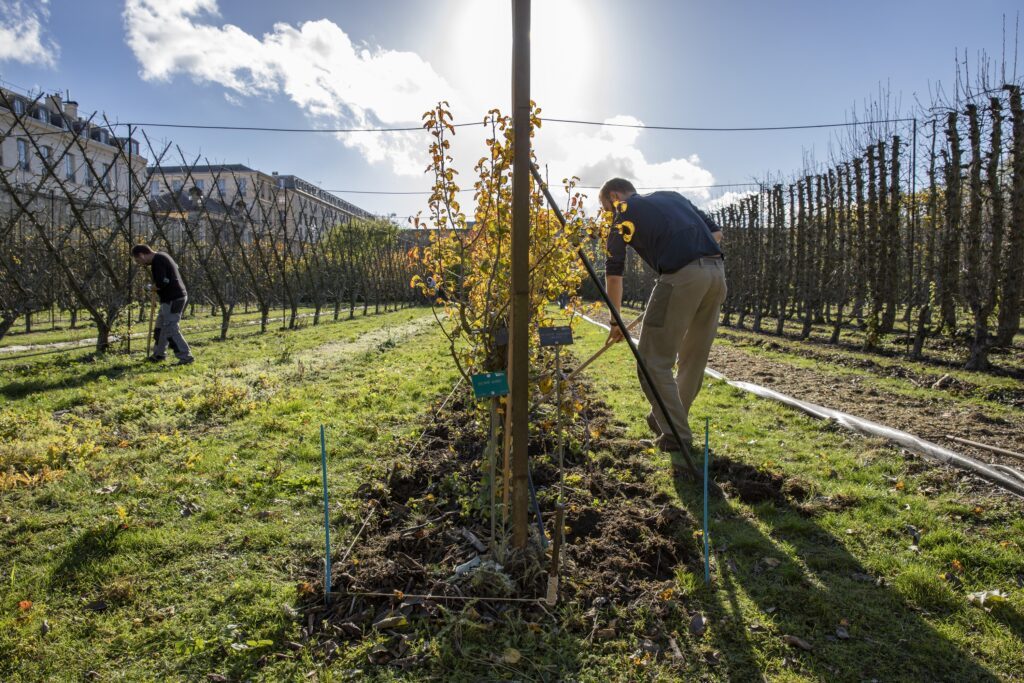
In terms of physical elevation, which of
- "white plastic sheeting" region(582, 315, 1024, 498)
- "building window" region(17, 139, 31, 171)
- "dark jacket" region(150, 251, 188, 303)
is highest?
"building window" region(17, 139, 31, 171)

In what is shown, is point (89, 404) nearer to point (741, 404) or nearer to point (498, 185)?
point (498, 185)

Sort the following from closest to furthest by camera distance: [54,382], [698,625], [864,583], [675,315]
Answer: [698,625]
[864,583]
[675,315]
[54,382]

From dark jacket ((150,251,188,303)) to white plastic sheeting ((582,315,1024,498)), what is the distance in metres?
8.91

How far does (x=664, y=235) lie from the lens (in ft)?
13.7

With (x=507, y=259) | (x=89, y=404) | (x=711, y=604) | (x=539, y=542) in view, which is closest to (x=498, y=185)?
(x=507, y=259)

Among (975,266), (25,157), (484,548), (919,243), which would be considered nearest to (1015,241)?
(975,266)

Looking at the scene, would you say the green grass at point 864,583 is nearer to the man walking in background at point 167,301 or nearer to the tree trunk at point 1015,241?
the tree trunk at point 1015,241

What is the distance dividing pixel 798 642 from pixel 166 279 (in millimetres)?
9855

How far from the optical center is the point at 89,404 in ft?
20.9

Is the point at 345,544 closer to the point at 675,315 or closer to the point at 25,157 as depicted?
the point at 675,315

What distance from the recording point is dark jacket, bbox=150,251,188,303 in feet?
29.9

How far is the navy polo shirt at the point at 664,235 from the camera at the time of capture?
4125mm

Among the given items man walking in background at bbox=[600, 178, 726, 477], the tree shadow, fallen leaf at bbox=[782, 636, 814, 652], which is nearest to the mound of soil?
fallen leaf at bbox=[782, 636, 814, 652]

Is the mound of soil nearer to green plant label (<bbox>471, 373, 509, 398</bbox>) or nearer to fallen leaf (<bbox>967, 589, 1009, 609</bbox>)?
green plant label (<bbox>471, 373, 509, 398</bbox>)
